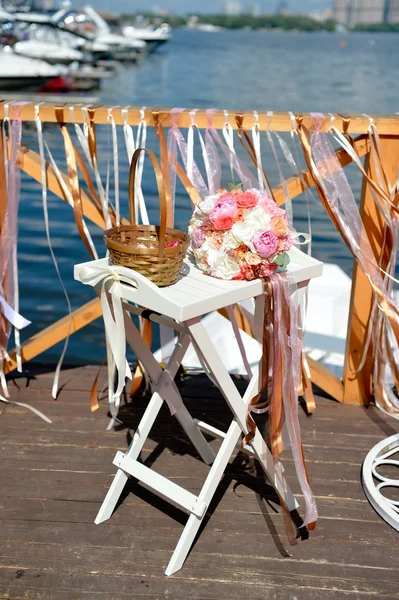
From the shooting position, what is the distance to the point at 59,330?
3279 millimetres

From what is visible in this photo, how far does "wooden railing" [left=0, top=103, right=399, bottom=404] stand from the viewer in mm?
2832

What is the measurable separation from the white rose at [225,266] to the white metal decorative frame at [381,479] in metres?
0.98

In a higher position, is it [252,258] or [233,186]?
[233,186]

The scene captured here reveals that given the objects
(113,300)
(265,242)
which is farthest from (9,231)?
(265,242)

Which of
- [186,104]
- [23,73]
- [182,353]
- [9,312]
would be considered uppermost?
[182,353]

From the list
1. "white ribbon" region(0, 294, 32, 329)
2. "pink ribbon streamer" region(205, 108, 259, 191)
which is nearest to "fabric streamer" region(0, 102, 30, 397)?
"white ribbon" region(0, 294, 32, 329)

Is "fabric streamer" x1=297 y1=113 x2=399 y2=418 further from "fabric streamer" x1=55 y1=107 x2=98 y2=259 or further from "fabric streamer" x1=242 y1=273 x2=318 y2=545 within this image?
"fabric streamer" x1=55 y1=107 x2=98 y2=259

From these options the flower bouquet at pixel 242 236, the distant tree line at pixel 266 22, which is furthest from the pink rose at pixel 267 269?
the distant tree line at pixel 266 22

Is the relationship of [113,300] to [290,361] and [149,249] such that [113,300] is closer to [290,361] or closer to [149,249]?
[149,249]

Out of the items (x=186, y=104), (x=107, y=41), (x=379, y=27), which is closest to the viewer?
(x=186, y=104)

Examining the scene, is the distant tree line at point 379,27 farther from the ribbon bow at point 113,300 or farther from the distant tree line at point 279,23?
the ribbon bow at point 113,300

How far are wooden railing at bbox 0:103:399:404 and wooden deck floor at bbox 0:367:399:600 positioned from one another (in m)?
0.16

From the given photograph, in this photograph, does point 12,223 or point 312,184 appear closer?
point 312,184

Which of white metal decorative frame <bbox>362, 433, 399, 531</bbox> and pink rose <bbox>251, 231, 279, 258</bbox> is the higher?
pink rose <bbox>251, 231, 279, 258</bbox>
